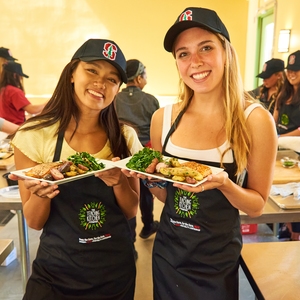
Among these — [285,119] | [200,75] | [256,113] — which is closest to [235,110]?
[256,113]

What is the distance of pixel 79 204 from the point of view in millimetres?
1404

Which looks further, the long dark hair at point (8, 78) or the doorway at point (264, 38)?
the doorway at point (264, 38)

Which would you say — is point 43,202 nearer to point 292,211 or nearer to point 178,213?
point 178,213

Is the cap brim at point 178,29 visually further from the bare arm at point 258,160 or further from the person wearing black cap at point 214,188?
the bare arm at point 258,160

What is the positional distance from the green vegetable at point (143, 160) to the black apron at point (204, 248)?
0.55 ft

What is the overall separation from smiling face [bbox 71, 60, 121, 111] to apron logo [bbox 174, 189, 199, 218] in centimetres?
48

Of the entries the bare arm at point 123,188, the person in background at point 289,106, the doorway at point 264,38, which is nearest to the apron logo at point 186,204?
the bare arm at point 123,188

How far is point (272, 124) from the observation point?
132 cm

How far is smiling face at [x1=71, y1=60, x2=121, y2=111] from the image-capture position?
140 cm

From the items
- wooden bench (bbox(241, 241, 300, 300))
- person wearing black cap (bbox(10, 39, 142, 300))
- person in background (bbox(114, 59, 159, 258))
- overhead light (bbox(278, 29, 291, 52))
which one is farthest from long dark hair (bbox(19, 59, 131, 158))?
overhead light (bbox(278, 29, 291, 52))

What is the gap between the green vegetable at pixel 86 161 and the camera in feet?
4.34

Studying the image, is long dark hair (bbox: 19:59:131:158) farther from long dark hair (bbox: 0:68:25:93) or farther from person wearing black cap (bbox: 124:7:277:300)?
long dark hair (bbox: 0:68:25:93)

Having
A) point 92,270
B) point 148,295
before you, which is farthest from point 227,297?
point 148,295

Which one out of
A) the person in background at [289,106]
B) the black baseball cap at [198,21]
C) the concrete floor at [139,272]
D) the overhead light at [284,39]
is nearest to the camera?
the black baseball cap at [198,21]
